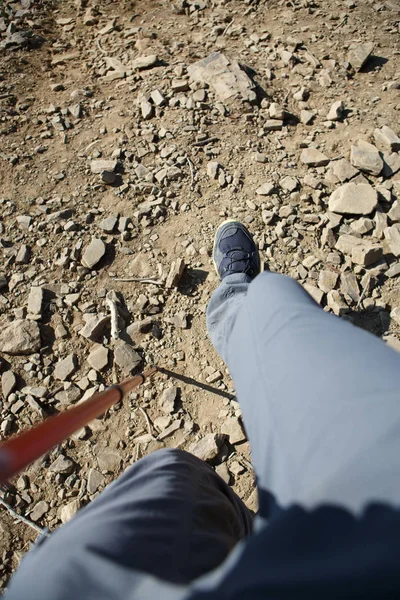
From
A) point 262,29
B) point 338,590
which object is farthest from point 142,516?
point 262,29

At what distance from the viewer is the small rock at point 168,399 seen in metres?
2.24

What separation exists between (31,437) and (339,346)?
912mm

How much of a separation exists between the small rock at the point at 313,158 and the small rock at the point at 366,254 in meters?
0.83

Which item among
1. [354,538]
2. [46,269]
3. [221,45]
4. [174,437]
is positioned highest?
[221,45]

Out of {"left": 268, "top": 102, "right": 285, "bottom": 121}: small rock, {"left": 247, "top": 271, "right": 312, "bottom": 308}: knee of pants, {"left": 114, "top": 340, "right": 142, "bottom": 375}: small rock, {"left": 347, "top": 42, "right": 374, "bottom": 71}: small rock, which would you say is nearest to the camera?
{"left": 247, "top": 271, "right": 312, "bottom": 308}: knee of pants

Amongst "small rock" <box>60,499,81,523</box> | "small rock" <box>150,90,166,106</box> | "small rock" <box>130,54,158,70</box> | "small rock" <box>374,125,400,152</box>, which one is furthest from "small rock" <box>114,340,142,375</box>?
"small rock" <box>130,54,158,70</box>

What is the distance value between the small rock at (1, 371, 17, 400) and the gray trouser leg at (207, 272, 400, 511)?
151 centimetres

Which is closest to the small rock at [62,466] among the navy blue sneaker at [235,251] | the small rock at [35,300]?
the small rock at [35,300]

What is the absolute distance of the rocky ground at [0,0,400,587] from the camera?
2234 millimetres

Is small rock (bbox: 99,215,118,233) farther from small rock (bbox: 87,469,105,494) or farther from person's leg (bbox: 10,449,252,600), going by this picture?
person's leg (bbox: 10,449,252,600)

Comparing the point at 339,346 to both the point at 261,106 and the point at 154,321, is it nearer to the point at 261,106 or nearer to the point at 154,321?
the point at 154,321

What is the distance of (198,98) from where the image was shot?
337cm

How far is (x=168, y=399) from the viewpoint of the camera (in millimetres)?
2264

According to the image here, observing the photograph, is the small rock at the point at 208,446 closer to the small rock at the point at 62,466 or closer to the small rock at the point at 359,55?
the small rock at the point at 62,466
